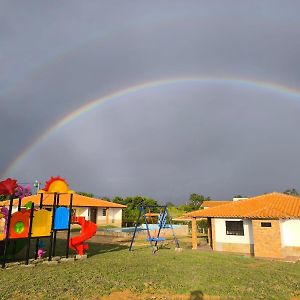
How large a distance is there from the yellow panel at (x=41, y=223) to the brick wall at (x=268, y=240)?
40.3 ft

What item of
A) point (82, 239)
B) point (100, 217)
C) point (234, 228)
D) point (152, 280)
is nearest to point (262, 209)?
point (234, 228)

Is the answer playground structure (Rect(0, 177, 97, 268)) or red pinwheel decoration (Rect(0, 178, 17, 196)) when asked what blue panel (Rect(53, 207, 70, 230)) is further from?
red pinwheel decoration (Rect(0, 178, 17, 196))

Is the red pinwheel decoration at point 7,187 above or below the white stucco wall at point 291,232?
above

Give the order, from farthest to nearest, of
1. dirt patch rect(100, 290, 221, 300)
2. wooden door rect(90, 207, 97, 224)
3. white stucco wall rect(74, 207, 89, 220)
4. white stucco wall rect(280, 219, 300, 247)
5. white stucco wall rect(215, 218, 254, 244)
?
wooden door rect(90, 207, 97, 224), white stucco wall rect(74, 207, 89, 220), white stucco wall rect(215, 218, 254, 244), white stucco wall rect(280, 219, 300, 247), dirt patch rect(100, 290, 221, 300)

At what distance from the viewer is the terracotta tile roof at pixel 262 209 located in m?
19.1

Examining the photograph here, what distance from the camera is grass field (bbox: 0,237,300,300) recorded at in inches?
360

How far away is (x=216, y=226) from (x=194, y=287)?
12.1m

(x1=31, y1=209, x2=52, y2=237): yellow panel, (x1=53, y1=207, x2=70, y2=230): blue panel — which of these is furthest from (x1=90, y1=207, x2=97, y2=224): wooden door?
(x1=31, y1=209, x2=52, y2=237): yellow panel

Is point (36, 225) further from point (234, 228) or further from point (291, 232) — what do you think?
point (291, 232)

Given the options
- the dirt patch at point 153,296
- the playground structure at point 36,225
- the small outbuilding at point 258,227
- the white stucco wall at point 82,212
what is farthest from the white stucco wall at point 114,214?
the dirt patch at point 153,296

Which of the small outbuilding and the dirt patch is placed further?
the small outbuilding

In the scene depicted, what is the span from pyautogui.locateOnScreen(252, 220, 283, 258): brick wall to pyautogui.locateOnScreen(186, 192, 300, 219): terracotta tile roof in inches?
26.1

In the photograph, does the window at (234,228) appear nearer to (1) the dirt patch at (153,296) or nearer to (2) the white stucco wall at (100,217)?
(1) the dirt patch at (153,296)

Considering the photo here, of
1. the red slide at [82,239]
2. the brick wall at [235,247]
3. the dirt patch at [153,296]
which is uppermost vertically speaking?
the red slide at [82,239]
